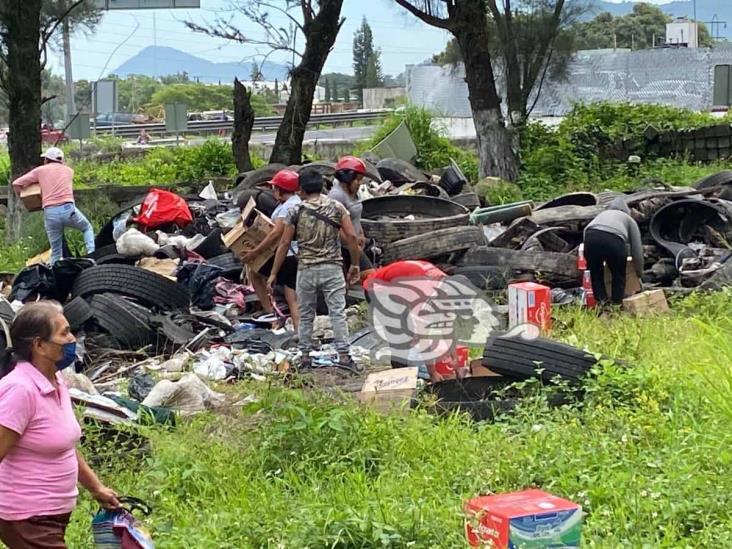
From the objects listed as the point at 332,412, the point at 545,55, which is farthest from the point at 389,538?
the point at 545,55

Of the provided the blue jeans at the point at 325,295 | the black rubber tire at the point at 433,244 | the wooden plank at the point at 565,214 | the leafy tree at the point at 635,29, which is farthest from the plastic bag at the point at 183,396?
the leafy tree at the point at 635,29

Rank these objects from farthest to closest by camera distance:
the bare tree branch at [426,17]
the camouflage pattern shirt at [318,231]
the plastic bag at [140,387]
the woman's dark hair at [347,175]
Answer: the bare tree branch at [426,17] < the woman's dark hair at [347,175] < the camouflage pattern shirt at [318,231] < the plastic bag at [140,387]

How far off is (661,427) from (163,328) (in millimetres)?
5108

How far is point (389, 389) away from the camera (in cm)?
678

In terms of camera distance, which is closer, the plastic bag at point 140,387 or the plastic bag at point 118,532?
the plastic bag at point 118,532

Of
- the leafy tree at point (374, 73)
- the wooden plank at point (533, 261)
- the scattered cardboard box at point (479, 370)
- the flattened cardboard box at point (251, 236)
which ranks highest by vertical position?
the leafy tree at point (374, 73)

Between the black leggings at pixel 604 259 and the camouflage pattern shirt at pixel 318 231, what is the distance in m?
2.34

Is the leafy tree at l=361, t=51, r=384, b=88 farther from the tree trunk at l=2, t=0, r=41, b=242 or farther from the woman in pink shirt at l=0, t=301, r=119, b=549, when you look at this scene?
the woman in pink shirt at l=0, t=301, r=119, b=549

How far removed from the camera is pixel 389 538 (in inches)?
173

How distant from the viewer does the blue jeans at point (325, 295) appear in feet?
27.5

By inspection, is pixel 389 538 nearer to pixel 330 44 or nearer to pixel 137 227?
pixel 137 227

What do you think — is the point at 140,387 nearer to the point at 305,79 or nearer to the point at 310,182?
the point at 310,182

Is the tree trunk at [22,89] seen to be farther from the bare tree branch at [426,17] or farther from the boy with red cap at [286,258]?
the boy with red cap at [286,258]

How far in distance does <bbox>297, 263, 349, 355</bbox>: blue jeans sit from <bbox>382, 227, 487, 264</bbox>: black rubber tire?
2730mm
